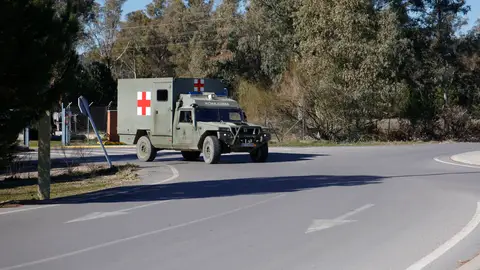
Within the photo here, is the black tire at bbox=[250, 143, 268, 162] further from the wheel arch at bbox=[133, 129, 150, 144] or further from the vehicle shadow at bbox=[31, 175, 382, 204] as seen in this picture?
the vehicle shadow at bbox=[31, 175, 382, 204]

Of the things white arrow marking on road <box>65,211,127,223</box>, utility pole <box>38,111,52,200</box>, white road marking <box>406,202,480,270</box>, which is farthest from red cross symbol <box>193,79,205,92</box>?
white road marking <box>406,202,480,270</box>

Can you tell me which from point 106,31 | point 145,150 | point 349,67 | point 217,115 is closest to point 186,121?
point 217,115

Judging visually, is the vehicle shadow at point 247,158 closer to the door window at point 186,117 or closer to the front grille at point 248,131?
the front grille at point 248,131

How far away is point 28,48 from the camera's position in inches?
511

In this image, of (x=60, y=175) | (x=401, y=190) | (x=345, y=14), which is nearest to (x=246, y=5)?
(x=345, y=14)

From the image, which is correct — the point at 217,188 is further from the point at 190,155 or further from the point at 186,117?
the point at 190,155

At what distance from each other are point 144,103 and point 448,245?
56.1 ft

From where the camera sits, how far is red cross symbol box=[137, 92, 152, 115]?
2469 cm

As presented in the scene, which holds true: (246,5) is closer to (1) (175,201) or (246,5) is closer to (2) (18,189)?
(2) (18,189)

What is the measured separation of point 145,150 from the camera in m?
25.3

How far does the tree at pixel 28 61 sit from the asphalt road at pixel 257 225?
1.85 m

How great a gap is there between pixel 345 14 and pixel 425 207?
2940cm

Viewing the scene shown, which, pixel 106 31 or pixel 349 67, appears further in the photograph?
pixel 106 31

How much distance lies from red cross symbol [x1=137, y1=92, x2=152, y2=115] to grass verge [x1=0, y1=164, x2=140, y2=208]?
8.41 feet
